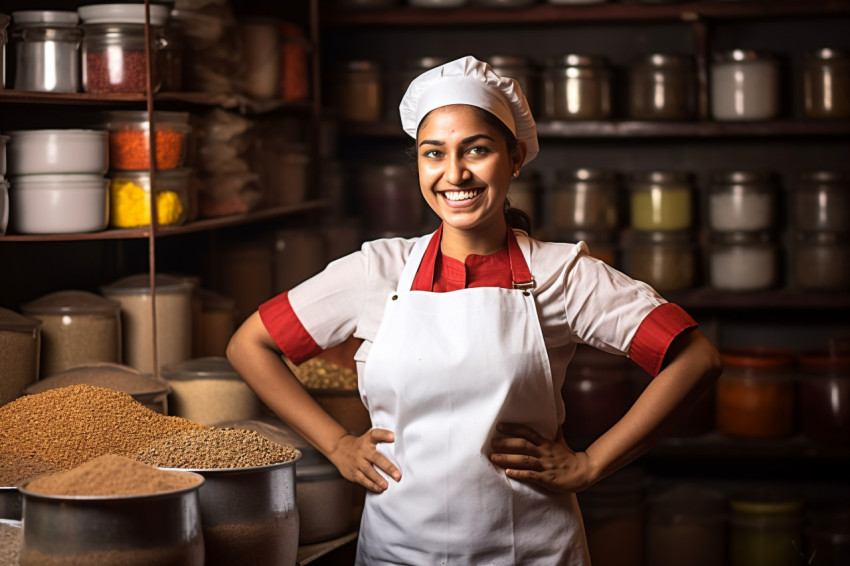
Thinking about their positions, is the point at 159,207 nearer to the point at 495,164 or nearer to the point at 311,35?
the point at 495,164

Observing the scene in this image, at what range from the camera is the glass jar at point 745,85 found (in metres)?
3.01

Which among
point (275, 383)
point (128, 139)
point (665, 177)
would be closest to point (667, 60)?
point (665, 177)

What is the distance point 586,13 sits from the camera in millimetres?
3104

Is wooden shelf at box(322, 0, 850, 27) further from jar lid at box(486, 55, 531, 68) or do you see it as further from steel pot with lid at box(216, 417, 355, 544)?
steel pot with lid at box(216, 417, 355, 544)

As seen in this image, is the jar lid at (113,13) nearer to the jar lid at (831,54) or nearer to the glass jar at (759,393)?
the glass jar at (759,393)

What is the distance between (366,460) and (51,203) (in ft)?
2.68

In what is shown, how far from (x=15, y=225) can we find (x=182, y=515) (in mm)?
967

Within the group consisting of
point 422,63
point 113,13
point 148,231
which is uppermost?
point 422,63

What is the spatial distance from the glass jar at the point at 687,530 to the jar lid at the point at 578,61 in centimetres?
124

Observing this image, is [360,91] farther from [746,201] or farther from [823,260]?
[823,260]

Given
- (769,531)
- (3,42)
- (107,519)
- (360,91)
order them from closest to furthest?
(107,519) < (3,42) < (769,531) < (360,91)

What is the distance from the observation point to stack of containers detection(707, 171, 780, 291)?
303cm

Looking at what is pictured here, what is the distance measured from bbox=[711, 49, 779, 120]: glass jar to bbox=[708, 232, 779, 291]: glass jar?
1.16ft

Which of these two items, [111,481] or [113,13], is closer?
[111,481]
